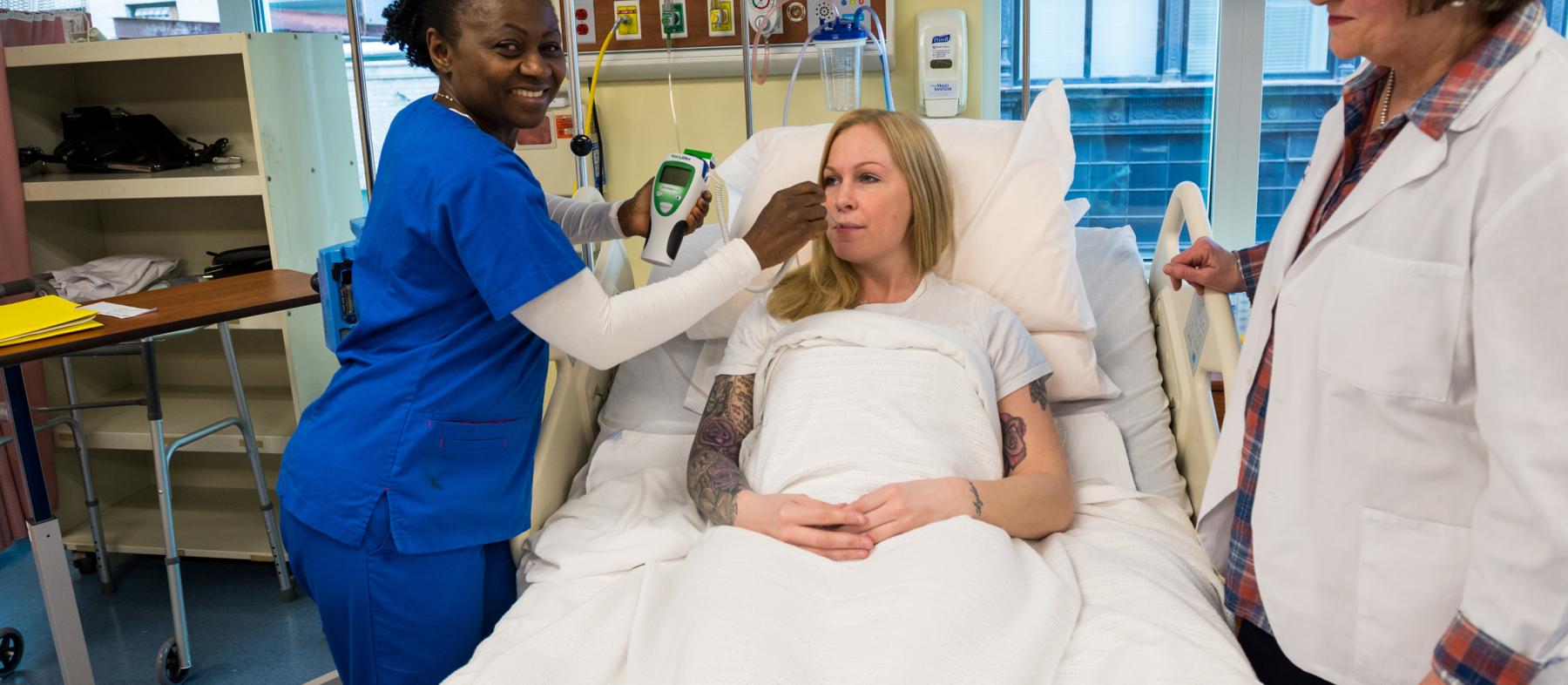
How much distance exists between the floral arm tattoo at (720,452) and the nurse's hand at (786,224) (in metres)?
0.29

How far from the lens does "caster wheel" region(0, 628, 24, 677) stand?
8.34 ft

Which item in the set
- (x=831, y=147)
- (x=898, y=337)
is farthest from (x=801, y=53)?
(x=898, y=337)

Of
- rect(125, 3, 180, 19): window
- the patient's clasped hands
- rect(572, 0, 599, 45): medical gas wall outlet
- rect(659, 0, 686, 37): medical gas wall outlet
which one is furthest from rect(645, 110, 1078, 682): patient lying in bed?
rect(125, 3, 180, 19): window

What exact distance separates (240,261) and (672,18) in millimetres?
1324

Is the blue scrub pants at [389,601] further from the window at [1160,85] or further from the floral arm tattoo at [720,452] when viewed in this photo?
the window at [1160,85]

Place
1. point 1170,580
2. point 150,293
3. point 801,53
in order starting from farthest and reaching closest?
point 801,53 → point 150,293 → point 1170,580

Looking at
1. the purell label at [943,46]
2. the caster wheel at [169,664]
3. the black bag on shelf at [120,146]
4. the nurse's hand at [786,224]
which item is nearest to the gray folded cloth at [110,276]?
the black bag on shelf at [120,146]

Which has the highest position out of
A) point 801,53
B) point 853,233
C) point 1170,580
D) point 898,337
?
point 801,53

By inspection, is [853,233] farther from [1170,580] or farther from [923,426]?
[1170,580]

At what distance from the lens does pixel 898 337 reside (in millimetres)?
1749

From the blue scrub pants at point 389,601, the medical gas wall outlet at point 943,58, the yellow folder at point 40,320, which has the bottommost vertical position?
the blue scrub pants at point 389,601

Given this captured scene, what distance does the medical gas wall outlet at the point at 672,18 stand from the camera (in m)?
2.88

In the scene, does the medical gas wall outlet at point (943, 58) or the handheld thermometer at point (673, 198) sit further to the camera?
the medical gas wall outlet at point (943, 58)

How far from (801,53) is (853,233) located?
97cm
